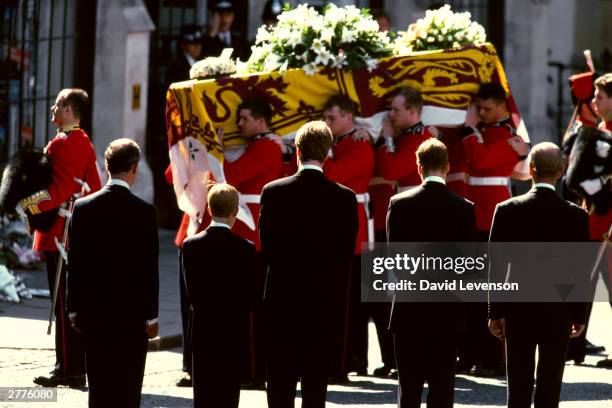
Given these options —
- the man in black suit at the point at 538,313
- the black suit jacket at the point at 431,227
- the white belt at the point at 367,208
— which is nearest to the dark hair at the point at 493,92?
the white belt at the point at 367,208

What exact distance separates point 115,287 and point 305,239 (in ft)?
3.30

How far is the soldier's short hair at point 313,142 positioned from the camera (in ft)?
22.8

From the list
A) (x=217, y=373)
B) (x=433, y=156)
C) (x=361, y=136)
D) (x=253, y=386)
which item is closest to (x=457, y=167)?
(x=361, y=136)

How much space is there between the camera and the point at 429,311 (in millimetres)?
6824

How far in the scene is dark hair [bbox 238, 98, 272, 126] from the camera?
8.77 m

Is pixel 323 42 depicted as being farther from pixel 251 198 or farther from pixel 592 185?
pixel 592 185

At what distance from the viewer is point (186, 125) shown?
29.5ft

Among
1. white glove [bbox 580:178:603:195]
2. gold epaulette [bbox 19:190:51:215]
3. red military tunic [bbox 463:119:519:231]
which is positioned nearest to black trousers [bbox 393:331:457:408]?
red military tunic [bbox 463:119:519:231]

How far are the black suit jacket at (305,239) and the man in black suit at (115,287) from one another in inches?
25.4

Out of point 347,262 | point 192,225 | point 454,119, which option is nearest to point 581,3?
point 454,119

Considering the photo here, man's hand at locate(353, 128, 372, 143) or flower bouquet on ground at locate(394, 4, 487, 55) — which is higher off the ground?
flower bouquet on ground at locate(394, 4, 487, 55)

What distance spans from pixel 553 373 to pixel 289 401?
135 cm

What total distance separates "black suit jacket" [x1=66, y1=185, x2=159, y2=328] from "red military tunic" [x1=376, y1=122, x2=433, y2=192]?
8.42ft

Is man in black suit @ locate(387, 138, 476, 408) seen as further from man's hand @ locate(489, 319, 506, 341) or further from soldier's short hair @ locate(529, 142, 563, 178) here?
soldier's short hair @ locate(529, 142, 563, 178)
